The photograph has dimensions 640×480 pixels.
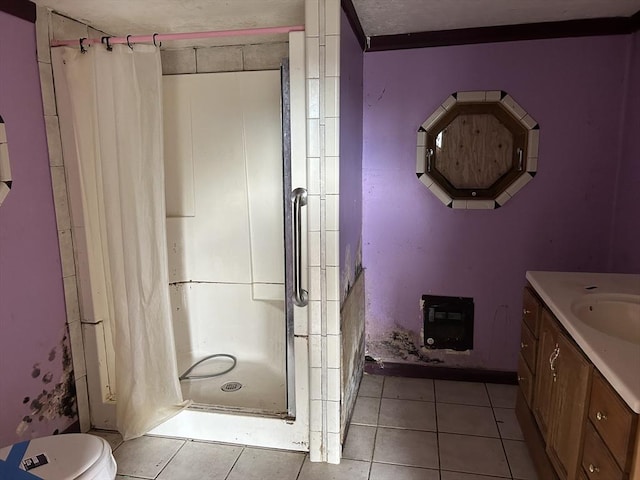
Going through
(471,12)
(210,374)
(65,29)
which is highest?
(471,12)

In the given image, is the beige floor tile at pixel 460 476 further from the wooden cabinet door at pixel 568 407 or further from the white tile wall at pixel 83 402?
the white tile wall at pixel 83 402

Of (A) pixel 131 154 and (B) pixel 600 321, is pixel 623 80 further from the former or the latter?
(A) pixel 131 154

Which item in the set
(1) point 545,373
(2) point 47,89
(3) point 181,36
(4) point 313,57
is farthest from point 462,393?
(2) point 47,89

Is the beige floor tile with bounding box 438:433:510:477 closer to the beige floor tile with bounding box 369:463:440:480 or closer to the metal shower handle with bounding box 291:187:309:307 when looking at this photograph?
the beige floor tile with bounding box 369:463:440:480

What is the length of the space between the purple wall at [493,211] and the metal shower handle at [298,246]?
→ 86 centimetres

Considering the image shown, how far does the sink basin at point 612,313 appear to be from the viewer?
1.68 metres

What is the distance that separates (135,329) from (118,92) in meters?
0.98

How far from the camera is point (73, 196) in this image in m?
2.05

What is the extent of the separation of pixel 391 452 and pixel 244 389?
856 millimetres

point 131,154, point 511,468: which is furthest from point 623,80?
point 131,154

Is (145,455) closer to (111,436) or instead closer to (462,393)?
(111,436)

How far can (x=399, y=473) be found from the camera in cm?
190

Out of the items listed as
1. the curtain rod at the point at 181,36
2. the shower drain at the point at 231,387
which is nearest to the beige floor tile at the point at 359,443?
the shower drain at the point at 231,387

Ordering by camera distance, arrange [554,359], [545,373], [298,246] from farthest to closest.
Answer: [298,246]
[545,373]
[554,359]
